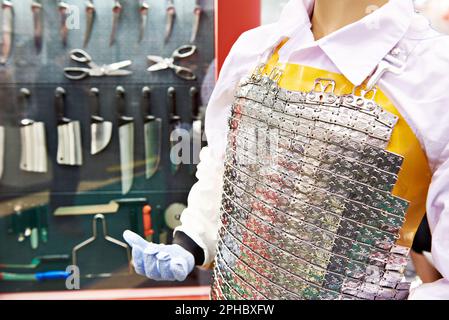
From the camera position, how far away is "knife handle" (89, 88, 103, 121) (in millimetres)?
1213

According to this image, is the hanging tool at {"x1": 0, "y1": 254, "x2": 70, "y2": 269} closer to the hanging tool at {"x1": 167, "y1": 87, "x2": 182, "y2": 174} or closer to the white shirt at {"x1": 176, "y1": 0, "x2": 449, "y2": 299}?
the hanging tool at {"x1": 167, "y1": 87, "x2": 182, "y2": 174}

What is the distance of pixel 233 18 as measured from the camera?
80 cm

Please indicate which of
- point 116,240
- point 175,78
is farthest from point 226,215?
point 175,78

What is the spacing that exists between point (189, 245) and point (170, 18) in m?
0.44

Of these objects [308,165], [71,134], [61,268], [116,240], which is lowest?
[61,268]

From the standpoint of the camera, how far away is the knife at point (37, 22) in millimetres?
908

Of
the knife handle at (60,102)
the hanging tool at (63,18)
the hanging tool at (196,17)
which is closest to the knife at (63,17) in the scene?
the hanging tool at (63,18)

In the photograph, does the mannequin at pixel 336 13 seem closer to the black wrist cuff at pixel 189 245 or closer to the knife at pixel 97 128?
the black wrist cuff at pixel 189 245

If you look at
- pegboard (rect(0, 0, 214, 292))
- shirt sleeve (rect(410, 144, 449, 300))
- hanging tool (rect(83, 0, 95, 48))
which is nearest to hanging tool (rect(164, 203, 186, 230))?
pegboard (rect(0, 0, 214, 292))

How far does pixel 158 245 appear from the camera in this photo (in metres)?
0.78

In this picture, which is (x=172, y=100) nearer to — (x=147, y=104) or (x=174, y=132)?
(x=147, y=104)

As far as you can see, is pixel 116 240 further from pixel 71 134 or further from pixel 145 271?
pixel 71 134

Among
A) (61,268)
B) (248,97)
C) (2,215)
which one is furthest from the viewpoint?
(2,215)
